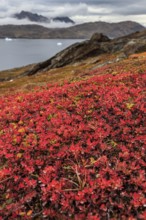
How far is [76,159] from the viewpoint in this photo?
950cm

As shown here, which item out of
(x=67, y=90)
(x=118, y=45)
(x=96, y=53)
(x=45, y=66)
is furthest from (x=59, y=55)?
(x=67, y=90)

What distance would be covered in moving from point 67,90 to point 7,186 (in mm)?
10038

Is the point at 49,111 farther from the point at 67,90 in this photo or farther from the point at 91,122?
the point at 67,90

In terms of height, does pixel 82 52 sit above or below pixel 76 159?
below

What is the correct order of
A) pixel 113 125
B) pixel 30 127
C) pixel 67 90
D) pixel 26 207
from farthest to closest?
pixel 67 90 < pixel 30 127 < pixel 113 125 < pixel 26 207

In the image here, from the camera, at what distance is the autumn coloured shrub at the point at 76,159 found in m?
7.68

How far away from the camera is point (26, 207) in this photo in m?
8.11

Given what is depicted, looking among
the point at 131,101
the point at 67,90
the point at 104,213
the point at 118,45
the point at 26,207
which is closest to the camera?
the point at 104,213

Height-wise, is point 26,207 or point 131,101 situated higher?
point 131,101

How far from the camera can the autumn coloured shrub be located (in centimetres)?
768

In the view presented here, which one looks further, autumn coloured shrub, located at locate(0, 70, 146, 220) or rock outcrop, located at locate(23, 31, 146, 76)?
rock outcrop, located at locate(23, 31, 146, 76)

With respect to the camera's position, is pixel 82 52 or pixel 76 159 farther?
pixel 82 52

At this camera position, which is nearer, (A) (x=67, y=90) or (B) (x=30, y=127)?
(B) (x=30, y=127)

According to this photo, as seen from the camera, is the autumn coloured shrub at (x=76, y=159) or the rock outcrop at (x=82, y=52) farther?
the rock outcrop at (x=82, y=52)
